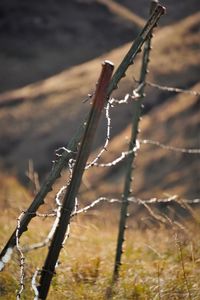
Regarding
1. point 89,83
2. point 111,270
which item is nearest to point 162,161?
point 89,83

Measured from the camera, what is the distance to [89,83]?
68.3 feet

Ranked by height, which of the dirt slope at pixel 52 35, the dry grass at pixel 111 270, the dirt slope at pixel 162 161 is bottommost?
the dry grass at pixel 111 270

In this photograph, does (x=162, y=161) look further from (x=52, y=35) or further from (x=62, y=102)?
(x=52, y=35)

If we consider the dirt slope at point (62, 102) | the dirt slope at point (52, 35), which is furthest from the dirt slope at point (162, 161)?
the dirt slope at point (52, 35)

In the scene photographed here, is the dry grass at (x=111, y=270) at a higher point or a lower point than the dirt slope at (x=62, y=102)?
lower

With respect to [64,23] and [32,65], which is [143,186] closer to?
[32,65]

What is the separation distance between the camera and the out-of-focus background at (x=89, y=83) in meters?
14.9

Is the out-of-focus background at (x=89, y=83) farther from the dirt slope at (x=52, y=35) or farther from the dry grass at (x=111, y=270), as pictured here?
the dry grass at (x=111, y=270)

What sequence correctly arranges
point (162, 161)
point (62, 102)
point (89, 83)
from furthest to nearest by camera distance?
point (89, 83) < point (62, 102) < point (162, 161)

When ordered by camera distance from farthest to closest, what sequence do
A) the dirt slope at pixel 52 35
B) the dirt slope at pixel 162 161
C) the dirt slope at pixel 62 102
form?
the dirt slope at pixel 52 35, the dirt slope at pixel 62 102, the dirt slope at pixel 162 161

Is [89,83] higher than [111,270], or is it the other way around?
[89,83]

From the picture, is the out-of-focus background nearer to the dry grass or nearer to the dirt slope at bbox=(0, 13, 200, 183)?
the dirt slope at bbox=(0, 13, 200, 183)

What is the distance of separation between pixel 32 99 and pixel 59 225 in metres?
18.0

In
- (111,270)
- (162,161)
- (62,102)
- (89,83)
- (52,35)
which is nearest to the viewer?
(111,270)
